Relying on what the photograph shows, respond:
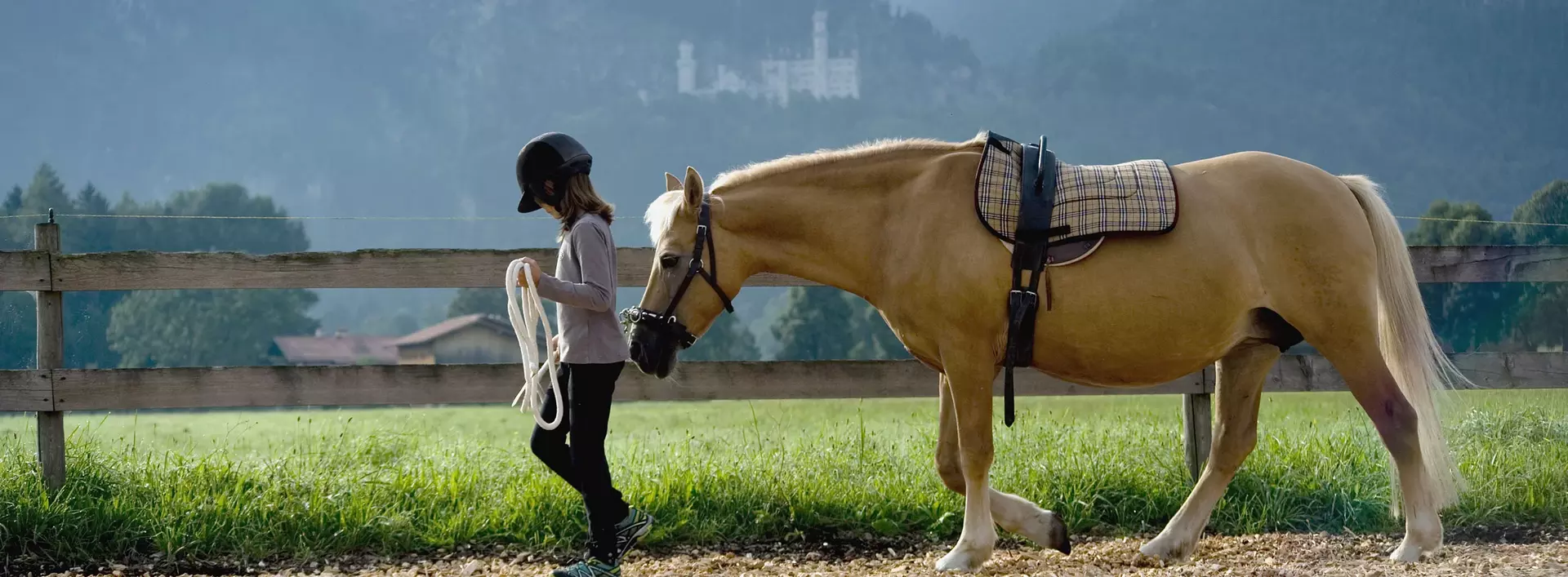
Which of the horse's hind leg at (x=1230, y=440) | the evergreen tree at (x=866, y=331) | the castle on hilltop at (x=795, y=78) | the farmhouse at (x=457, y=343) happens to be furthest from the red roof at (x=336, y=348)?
the castle on hilltop at (x=795, y=78)

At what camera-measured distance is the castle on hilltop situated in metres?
159

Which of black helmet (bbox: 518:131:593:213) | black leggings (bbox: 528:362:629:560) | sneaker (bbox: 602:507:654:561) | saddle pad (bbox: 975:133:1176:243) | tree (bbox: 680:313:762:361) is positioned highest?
black helmet (bbox: 518:131:593:213)

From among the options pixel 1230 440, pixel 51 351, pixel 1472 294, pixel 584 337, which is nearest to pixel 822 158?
pixel 584 337

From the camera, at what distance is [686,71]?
574ft

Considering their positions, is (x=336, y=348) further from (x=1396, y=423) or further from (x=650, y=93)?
(x=650, y=93)

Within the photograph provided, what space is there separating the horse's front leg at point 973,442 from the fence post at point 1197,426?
1.94m

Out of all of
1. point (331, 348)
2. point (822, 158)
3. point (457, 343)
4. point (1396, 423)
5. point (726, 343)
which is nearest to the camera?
point (1396, 423)

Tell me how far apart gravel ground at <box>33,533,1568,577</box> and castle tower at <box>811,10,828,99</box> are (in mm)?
155131

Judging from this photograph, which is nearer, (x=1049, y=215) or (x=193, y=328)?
(x=1049, y=215)

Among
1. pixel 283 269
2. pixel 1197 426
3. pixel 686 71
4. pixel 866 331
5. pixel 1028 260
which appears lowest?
pixel 866 331

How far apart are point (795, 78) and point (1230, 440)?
163 metres

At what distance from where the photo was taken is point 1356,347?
3629mm

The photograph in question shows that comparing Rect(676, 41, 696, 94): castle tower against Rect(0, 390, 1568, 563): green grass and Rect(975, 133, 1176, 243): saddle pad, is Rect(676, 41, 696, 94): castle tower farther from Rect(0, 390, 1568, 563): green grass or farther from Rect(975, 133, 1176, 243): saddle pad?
Rect(975, 133, 1176, 243): saddle pad

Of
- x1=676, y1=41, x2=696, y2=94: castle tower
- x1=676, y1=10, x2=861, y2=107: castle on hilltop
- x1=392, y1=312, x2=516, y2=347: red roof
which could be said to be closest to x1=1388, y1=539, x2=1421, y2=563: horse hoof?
x1=392, y1=312, x2=516, y2=347: red roof
